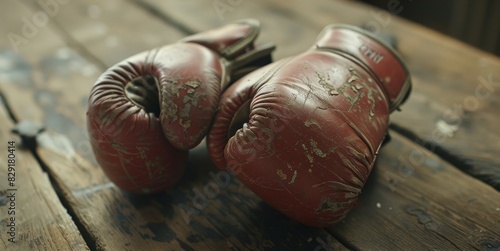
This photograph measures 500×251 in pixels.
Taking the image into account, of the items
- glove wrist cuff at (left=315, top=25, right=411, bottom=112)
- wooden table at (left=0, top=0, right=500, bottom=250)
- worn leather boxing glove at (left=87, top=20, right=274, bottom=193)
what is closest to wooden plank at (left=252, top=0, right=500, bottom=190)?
wooden table at (left=0, top=0, right=500, bottom=250)

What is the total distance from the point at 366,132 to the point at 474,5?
1538 mm

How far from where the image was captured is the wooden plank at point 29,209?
92cm

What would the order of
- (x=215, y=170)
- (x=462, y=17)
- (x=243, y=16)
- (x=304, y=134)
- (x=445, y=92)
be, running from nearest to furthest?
(x=304, y=134) → (x=215, y=170) → (x=445, y=92) → (x=243, y=16) → (x=462, y=17)

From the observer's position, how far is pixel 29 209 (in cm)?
100

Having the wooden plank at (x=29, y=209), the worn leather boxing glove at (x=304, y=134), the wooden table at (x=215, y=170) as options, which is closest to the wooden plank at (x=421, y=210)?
the wooden table at (x=215, y=170)

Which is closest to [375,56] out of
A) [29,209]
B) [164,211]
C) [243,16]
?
[164,211]

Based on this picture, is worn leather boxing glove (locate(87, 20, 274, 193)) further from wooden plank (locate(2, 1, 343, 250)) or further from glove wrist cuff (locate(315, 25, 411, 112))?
glove wrist cuff (locate(315, 25, 411, 112))

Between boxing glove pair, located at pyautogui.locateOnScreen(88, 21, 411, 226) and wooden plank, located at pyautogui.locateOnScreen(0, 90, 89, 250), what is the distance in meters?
0.13

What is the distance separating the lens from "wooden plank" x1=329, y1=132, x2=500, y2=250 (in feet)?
3.11

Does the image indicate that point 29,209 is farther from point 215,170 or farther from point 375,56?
point 375,56

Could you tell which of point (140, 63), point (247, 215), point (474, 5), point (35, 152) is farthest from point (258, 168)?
point (474, 5)

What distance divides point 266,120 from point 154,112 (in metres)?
0.27

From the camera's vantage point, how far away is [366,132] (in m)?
0.90

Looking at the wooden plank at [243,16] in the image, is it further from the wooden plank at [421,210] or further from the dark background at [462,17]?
the dark background at [462,17]
